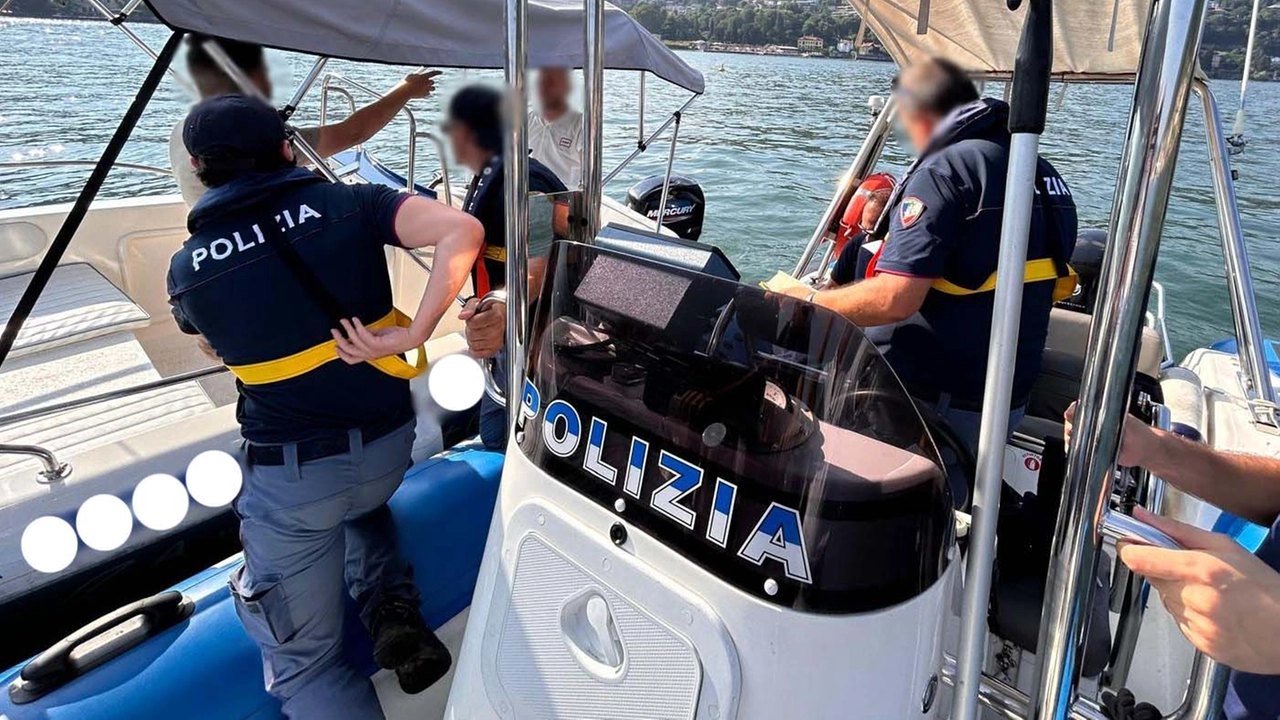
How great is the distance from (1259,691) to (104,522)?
272 centimetres

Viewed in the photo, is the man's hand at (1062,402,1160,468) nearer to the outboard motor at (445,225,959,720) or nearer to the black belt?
the outboard motor at (445,225,959,720)

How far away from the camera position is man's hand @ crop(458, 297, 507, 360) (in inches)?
65.5

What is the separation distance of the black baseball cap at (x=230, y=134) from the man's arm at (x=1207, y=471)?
150 centimetres

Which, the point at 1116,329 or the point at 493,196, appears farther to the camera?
the point at 493,196

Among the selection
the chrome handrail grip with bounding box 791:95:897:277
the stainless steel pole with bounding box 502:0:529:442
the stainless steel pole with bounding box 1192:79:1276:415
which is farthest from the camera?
the chrome handrail grip with bounding box 791:95:897:277

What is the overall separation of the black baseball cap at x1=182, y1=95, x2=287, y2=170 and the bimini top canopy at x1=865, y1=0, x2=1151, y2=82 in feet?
6.56

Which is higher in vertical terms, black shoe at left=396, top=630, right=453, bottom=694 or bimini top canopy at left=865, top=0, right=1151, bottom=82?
bimini top canopy at left=865, top=0, right=1151, bottom=82

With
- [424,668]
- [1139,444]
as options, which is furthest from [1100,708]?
[424,668]

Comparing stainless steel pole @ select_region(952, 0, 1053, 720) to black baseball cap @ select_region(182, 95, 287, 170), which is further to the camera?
black baseball cap @ select_region(182, 95, 287, 170)

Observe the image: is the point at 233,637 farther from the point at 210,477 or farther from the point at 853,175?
the point at 853,175

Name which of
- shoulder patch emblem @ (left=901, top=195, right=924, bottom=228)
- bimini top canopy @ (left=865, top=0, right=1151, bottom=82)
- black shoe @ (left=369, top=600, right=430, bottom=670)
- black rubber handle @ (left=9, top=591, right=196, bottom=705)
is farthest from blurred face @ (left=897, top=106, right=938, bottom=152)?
black rubber handle @ (left=9, top=591, right=196, bottom=705)

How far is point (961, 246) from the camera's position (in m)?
1.68

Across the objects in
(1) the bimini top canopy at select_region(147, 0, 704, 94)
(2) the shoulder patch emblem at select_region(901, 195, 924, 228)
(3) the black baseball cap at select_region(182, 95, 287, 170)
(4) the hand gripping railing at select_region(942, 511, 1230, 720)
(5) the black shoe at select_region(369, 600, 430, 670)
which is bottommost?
(5) the black shoe at select_region(369, 600, 430, 670)

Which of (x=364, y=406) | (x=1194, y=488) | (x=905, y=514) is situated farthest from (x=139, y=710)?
(x=1194, y=488)
